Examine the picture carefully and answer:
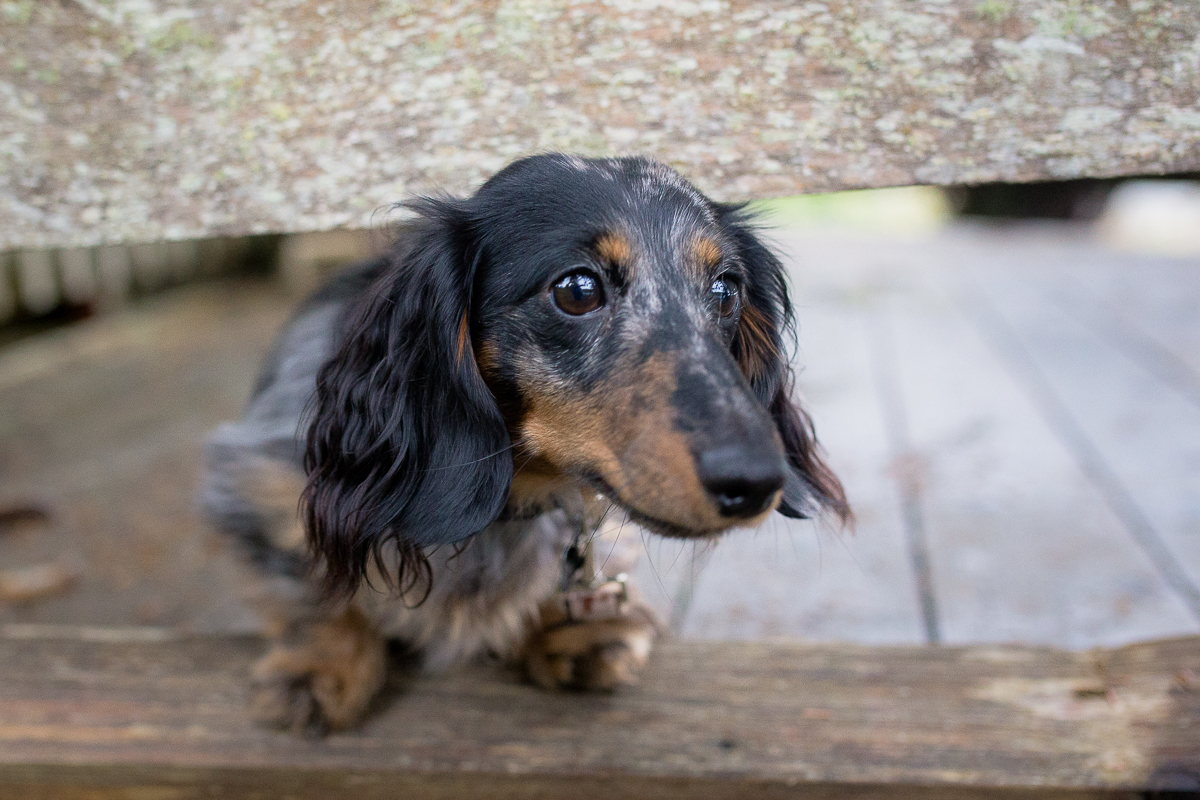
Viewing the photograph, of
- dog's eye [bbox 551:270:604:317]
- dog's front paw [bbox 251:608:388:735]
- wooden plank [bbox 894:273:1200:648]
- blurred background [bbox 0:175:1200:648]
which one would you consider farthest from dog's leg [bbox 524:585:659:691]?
wooden plank [bbox 894:273:1200:648]

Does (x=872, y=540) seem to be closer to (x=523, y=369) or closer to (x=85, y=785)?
(x=523, y=369)

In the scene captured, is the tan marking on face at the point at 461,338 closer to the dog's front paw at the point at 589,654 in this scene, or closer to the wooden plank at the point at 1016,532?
the dog's front paw at the point at 589,654

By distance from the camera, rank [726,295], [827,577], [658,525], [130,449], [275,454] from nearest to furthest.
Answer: [658,525], [726,295], [275,454], [827,577], [130,449]

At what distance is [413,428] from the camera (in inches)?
60.3

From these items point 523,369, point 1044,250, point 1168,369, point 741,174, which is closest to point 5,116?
point 523,369

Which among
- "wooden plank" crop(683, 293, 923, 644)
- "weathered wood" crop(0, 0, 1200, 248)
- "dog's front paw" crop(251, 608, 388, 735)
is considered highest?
"weathered wood" crop(0, 0, 1200, 248)

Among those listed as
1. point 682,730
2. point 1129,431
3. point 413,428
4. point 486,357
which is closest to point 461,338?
point 486,357

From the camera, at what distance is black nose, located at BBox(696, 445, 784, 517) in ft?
3.93

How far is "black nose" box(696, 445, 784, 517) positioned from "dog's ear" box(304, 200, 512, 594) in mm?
397

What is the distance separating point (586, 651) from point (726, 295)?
2.36ft

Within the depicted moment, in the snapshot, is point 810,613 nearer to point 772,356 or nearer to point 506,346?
point 772,356

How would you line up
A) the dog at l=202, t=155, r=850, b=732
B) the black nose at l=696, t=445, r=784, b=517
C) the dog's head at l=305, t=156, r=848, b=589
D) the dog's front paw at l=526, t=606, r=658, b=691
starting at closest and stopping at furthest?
the black nose at l=696, t=445, r=784, b=517 → the dog at l=202, t=155, r=850, b=732 → the dog's head at l=305, t=156, r=848, b=589 → the dog's front paw at l=526, t=606, r=658, b=691

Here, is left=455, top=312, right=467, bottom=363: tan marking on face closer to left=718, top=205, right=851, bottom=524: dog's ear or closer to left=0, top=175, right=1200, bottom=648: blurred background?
left=718, top=205, right=851, bottom=524: dog's ear

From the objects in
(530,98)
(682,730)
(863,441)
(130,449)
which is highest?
(530,98)
